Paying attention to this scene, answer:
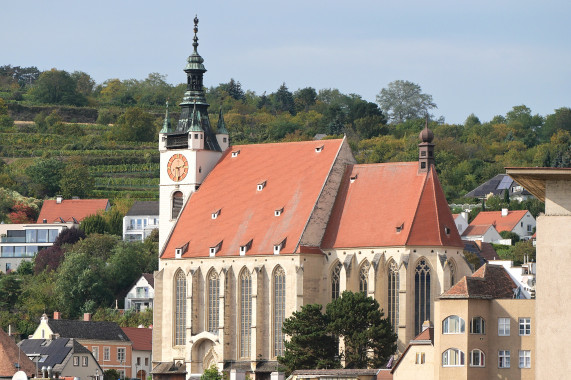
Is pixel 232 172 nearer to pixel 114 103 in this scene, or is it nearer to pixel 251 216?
pixel 251 216

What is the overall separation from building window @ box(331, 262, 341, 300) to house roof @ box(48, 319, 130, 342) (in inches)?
760

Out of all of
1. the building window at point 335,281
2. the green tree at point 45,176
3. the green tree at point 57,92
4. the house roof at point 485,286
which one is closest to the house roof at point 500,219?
the green tree at point 45,176

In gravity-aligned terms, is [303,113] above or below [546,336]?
above

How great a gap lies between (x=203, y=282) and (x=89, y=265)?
28.6 meters

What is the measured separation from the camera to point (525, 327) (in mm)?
62062

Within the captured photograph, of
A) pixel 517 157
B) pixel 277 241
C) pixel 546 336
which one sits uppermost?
pixel 517 157

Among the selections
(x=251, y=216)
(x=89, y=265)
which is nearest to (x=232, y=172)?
(x=251, y=216)

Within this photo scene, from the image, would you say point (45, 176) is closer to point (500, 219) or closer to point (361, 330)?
point (500, 219)

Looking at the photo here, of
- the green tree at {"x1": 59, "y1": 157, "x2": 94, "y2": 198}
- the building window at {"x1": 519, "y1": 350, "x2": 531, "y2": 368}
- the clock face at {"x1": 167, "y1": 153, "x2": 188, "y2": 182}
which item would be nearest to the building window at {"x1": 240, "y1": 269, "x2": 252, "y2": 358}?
the clock face at {"x1": 167, "y1": 153, "x2": 188, "y2": 182}

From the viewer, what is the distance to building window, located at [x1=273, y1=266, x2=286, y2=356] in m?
82.7

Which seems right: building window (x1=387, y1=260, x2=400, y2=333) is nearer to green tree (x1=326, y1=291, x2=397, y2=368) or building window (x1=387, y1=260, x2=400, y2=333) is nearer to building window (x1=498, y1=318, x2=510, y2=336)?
green tree (x1=326, y1=291, x2=397, y2=368)

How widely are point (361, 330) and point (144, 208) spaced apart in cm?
6214

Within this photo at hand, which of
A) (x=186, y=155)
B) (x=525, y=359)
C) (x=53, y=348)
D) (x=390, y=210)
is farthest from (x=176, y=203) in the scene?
(x=525, y=359)

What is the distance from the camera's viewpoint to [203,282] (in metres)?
86.2
